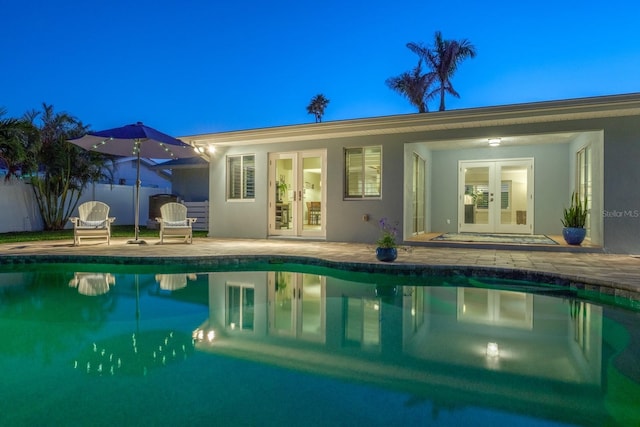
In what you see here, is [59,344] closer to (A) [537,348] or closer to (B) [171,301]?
(B) [171,301]

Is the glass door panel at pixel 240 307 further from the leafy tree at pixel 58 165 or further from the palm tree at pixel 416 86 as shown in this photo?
the palm tree at pixel 416 86

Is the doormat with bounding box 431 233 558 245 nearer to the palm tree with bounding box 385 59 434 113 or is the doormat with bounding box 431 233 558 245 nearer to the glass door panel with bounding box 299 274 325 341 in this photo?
the glass door panel with bounding box 299 274 325 341

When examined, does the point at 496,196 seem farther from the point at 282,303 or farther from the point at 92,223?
the point at 92,223

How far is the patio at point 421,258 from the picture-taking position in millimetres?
5359

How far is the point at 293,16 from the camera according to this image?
2555cm

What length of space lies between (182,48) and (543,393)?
122 feet

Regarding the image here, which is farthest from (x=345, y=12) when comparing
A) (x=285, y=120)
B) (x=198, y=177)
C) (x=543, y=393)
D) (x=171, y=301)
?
(x=285, y=120)

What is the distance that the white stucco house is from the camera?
7.44 meters

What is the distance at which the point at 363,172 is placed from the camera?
9586 mm

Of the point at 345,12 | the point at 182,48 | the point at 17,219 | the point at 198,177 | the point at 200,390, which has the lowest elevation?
the point at 200,390

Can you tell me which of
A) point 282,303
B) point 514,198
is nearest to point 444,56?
point 514,198

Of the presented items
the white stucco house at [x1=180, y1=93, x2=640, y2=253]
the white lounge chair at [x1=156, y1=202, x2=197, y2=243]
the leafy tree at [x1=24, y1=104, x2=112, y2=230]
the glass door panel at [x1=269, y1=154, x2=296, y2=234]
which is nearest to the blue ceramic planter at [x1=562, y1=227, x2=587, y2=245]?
the white stucco house at [x1=180, y1=93, x2=640, y2=253]

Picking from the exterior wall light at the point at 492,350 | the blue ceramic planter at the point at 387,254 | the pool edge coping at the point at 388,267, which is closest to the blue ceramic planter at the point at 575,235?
the pool edge coping at the point at 388,267

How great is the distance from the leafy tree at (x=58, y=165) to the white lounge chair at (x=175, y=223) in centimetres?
459
